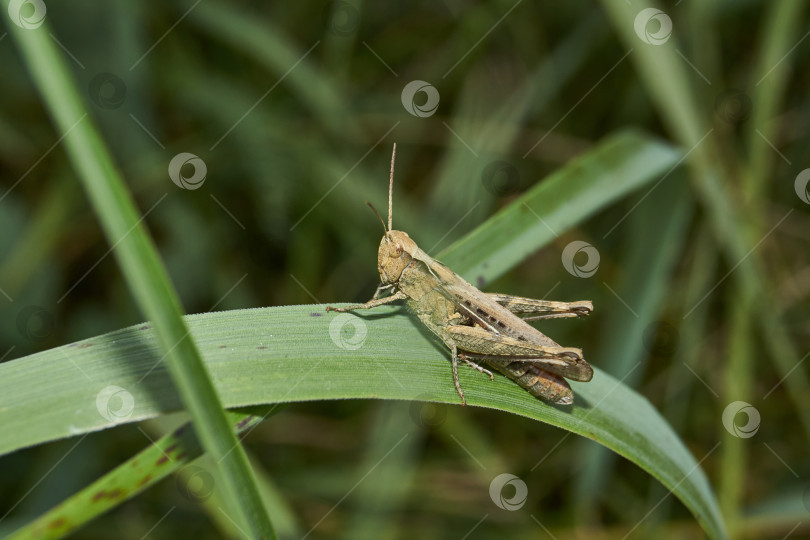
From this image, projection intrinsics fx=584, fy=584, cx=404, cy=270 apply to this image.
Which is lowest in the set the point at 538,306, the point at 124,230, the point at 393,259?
the point at 124,230

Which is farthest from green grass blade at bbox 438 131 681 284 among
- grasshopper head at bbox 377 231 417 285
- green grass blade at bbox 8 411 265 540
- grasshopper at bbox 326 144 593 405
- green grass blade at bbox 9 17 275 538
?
green grass blade at bbox 9 17 275 538

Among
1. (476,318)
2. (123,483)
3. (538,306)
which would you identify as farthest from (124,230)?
(538,306)

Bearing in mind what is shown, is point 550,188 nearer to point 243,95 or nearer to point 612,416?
point 612,416

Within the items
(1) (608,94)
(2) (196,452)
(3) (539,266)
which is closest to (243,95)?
(3) (539,266)

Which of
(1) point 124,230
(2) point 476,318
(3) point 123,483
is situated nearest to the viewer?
(1) point 124,230

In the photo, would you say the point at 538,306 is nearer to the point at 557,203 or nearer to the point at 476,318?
the point at 476,318

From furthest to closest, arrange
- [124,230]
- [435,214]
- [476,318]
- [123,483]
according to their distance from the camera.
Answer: [435,214] → [476,318] → [123,483] → [124,230]

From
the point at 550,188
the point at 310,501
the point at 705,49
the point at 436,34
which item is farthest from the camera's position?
the point at 436,34
